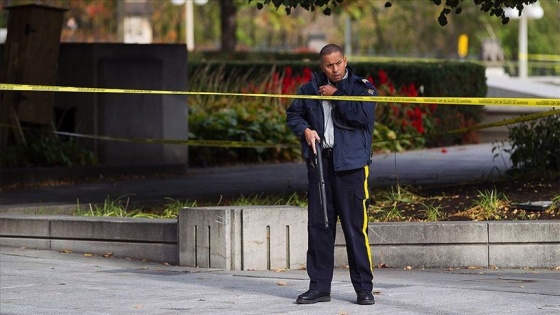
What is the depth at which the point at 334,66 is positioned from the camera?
817cm

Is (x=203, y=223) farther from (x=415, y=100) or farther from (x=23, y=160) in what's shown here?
(x=23, y=160)

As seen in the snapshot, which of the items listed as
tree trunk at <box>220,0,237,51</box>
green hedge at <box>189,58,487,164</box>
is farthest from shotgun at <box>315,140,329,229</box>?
tree trunk at <box>220,0,237,51</box>

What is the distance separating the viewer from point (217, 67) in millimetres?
21281

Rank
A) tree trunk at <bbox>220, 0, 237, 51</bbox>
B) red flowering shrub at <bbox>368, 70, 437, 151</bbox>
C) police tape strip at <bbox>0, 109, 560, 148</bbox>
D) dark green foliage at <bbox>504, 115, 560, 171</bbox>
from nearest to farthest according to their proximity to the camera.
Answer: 1. police tape strip at <bbox>0, 109, 560, 148</bbox>
2. dark green foliage at <bbox>504, 115, 560, 171</bbox>
3. red flowering shrub at <bbox>368, 70, 437, 151</bbox>
4. tree trunk at <bbox>220, 0, 237, 51</bbox>

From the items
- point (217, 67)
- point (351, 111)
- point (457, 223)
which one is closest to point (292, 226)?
point (457, 223)

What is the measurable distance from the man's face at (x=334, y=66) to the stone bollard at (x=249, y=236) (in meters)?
1.75

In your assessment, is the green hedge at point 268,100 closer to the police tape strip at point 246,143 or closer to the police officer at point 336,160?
the police tape strip at point 246,143

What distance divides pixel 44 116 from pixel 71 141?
1.63 ft

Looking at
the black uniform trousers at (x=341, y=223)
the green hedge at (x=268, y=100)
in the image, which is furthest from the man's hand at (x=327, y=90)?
the green hedge at (x=268, y=100)

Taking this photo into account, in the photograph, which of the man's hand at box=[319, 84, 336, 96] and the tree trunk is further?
the tree trunk

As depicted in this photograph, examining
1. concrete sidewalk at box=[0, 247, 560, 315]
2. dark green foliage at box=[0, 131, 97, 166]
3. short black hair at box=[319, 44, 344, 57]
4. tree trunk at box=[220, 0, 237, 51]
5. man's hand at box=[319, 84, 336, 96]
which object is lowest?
concrete sidewalk at box=[0, 247, 560, 315]

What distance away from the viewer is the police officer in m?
8.16

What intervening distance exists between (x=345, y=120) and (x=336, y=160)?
9.6 inches

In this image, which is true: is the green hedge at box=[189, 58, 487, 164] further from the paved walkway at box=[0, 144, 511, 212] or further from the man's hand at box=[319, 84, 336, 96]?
the man's hand at box=[319, 84, 336, 96]
